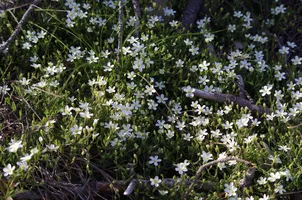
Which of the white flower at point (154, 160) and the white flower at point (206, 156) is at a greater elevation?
the white flower at point (206, 156)

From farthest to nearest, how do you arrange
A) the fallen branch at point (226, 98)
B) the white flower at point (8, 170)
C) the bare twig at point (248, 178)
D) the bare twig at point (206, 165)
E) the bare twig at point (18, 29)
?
the bare twig at point (18, 29), the fallen branch at point (226, 98), the bare twig at point (248, 178), the bare twig at point (206, 165), the white flower at point (8, 170)

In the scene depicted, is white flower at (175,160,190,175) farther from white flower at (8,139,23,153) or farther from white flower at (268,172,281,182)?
white flower at (8,139,23,153)

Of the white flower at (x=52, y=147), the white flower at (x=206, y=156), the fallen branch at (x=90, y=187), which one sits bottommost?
the fallen branch at (x=90, y=187)

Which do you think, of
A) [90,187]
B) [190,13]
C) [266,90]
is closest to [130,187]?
[90,187]

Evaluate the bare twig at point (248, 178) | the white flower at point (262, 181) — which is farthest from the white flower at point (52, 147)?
the white flower at point (262, 181)

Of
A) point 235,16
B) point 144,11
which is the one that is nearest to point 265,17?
point 235,16

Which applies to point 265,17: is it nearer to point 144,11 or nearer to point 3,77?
point 144,11

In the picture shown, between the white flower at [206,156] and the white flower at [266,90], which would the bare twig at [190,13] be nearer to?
the white flower at [266,90]

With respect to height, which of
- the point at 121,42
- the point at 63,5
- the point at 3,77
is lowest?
the point at 3,77
